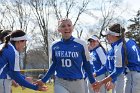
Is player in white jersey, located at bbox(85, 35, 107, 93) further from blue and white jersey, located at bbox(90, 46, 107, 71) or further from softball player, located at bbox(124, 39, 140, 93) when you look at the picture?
softball player, located at bbox(124, 39, 140, 93)

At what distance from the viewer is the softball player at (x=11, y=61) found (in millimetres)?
8188

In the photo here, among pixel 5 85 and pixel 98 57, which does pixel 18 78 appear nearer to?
pixel 5 85

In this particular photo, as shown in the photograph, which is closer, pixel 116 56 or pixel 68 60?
pixel 68 60

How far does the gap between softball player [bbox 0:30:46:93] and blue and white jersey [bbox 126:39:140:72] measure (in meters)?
1.78

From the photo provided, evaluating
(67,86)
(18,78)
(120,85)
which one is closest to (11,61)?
(18,78)

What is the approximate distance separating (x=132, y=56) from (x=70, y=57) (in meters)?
1.26

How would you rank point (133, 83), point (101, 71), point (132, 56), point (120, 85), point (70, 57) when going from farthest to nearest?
point (101, 71) → point (120, 85) → point (133, 83) → point (132, 56) → point (70, 57)

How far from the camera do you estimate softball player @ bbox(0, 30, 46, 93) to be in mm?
8188

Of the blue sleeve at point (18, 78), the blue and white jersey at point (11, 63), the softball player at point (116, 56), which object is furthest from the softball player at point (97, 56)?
the blue and white jersey at point (11, 63)

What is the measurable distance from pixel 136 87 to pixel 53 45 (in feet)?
6.02

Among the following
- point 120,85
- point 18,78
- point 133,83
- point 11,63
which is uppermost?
point 11,63

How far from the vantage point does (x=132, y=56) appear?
340 inches

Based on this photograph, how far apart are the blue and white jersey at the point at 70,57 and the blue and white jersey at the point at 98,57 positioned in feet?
13.1

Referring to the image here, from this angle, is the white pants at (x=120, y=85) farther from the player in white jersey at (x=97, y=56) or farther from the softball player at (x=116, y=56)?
the player in white jersey at (x=97, y=56)
